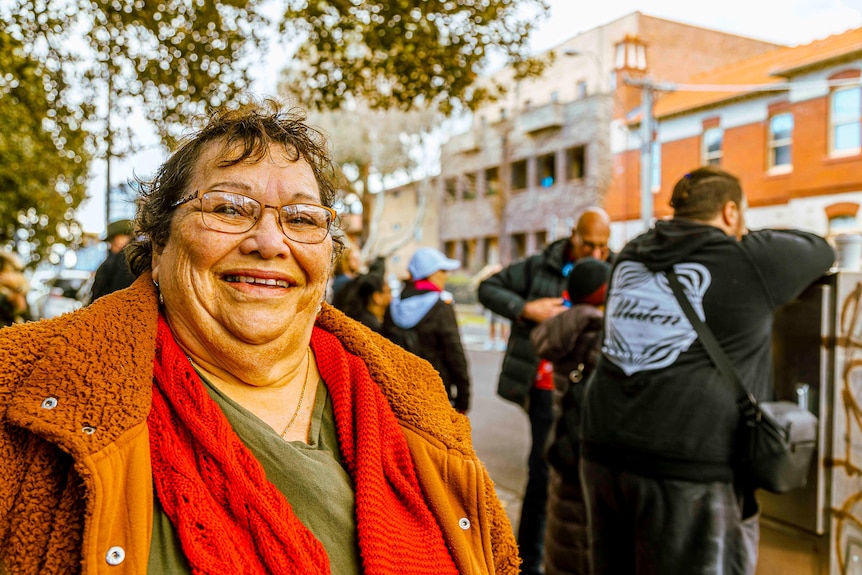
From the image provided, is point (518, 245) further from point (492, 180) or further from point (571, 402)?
point (571, 402)

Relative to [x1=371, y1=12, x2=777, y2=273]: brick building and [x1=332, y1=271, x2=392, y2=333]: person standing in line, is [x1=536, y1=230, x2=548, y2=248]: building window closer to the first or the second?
[x1=371, y1=12, x2=777, y2=273]: brick building

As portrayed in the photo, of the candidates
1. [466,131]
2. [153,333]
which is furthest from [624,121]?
[153,333]

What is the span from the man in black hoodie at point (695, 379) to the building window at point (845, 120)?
16.6 meters

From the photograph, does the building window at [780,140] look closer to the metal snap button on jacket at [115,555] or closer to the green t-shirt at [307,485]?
the green t-shirt at [307,485]

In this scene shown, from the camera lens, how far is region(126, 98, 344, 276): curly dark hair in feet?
5.82

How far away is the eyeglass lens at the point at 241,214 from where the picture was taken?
1.69 metres

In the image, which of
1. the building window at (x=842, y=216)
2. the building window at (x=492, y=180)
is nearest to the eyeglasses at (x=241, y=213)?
the building window at (x=842, y=216)

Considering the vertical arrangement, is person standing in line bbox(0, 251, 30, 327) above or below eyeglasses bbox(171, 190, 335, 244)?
below

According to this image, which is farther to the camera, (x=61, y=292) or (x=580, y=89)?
(x=580, y=89)

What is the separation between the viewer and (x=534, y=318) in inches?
175

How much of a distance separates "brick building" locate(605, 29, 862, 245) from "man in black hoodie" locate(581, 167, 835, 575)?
1349 cm

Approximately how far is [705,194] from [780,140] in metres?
21.3

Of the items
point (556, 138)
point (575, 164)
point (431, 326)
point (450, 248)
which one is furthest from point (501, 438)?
point (450, 248)

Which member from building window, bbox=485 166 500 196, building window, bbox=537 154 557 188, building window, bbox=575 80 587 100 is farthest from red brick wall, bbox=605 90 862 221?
building window, bbox=485 166 500 196
